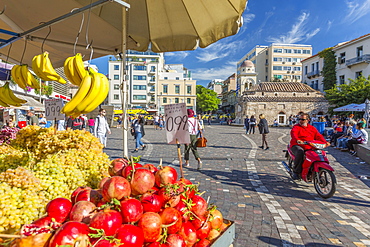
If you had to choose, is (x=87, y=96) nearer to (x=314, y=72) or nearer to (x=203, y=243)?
(x=203, y=243)

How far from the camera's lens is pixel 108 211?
151cm

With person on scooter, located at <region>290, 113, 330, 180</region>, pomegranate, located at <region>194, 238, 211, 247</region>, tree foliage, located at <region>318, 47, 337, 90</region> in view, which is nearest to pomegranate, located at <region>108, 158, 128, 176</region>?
pomegranate, located at <region>194, 238, 211, 247</region>

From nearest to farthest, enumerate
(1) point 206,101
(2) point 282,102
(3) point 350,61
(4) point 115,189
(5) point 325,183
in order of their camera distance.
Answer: (4) point 115,189 < (5) point 325,183 < (3) point 350,61 < (2) point 282,102 < (1) point 206,101

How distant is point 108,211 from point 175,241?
21.4 inches

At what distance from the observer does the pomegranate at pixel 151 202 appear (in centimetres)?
178

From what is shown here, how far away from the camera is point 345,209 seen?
4.35 m

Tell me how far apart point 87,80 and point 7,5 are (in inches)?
78.7

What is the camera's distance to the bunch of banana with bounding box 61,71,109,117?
2.31 meters

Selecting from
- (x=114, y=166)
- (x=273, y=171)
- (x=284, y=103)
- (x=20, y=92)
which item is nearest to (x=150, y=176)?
(x=114, y=166)

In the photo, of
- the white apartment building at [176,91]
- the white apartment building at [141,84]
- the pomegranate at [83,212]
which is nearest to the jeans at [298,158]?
the pomegranate at [83,212]

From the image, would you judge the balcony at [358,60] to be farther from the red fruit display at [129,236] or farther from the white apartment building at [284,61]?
the red fruit display at [129,236]

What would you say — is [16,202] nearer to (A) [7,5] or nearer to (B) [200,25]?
(A) [7,5]

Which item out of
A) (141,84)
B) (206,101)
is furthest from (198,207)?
(206,101)

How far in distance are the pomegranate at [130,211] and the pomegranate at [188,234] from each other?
0.40 meters
